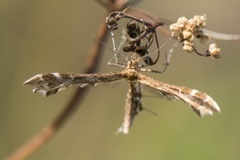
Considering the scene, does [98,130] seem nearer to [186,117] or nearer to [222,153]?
[186,117]

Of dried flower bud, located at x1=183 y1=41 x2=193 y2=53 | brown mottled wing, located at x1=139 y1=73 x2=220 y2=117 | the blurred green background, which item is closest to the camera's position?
brown mottled wing, located at x1=139 y1=73 x2=220 y2=117

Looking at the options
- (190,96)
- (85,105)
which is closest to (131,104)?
(190,96)

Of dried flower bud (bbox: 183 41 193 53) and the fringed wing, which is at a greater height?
dried flower bud (bbox: 183 41 193 53)

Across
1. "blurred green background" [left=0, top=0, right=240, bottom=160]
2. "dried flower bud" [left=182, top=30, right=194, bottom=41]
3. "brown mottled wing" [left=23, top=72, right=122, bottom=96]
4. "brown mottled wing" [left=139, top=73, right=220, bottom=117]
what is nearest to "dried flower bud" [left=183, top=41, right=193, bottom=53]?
"dried flower bud" [left=182, top=30, right=194, bottom=41]

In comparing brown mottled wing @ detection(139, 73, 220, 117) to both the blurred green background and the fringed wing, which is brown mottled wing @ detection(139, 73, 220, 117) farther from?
the blurred green background

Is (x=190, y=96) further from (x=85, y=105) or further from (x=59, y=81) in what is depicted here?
(x=85, y=105)

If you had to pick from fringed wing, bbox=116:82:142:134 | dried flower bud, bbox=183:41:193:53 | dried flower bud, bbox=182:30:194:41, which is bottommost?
fringed wing, bbox=116:82:142:134

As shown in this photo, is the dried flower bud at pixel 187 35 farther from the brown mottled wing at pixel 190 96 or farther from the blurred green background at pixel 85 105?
the blurred green background at pixel 85 105
